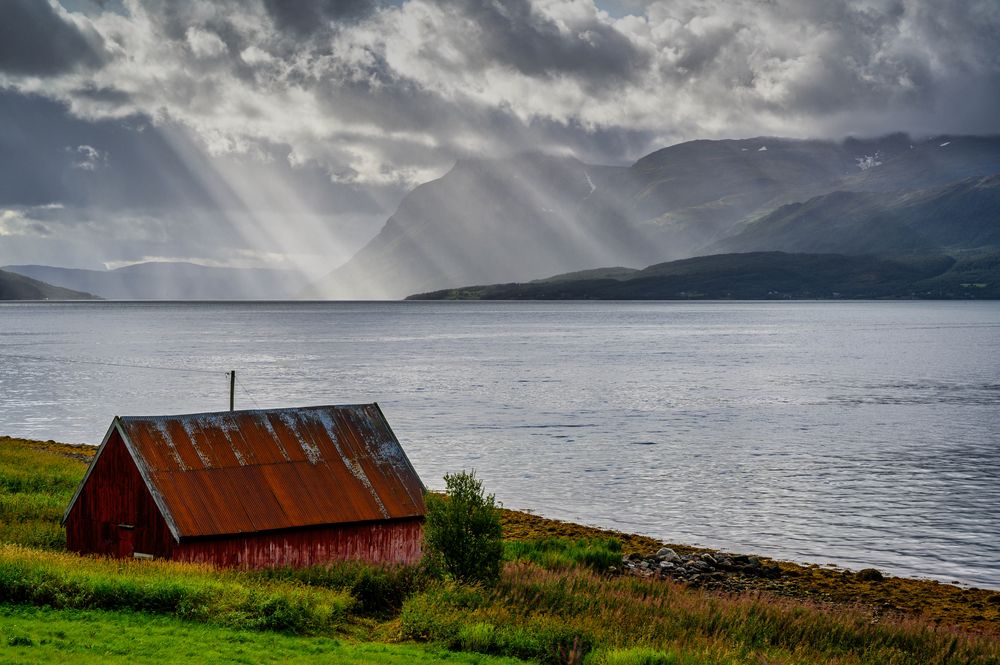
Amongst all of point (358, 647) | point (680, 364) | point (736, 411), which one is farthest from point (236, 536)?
point (680, 364)

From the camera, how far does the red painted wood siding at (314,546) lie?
29.2 meters

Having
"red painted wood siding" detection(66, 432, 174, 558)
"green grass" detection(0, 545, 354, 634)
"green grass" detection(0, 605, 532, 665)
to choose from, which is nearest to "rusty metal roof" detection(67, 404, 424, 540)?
"red painted wood siding" detection(66, 432, 174, 558)

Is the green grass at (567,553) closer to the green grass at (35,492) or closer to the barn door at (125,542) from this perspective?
the barn door at (125,542)

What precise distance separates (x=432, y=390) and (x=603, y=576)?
7500cm

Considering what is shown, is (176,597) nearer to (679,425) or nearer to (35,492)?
(35,492)

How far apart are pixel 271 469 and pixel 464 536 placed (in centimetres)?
713

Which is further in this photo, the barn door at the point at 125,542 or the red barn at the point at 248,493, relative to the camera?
the barn door at the point at 125,542

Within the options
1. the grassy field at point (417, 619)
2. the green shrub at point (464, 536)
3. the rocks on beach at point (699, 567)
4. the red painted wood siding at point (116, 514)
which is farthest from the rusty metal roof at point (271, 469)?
the rocks on beach at point (699, 567)

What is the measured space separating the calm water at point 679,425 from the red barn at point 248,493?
1774 centimetres

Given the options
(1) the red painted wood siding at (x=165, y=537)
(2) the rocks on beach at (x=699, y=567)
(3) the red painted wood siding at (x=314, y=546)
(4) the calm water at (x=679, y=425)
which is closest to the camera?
(3) the red painted wood siding at (x=314, y=546)

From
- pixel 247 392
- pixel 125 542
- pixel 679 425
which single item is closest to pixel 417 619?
pixel 125 542

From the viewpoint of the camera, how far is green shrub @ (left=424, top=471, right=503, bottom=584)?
91.6ft

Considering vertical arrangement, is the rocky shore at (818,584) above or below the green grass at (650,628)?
below

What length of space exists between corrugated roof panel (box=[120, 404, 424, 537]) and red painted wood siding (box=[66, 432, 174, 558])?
731 millimetres
